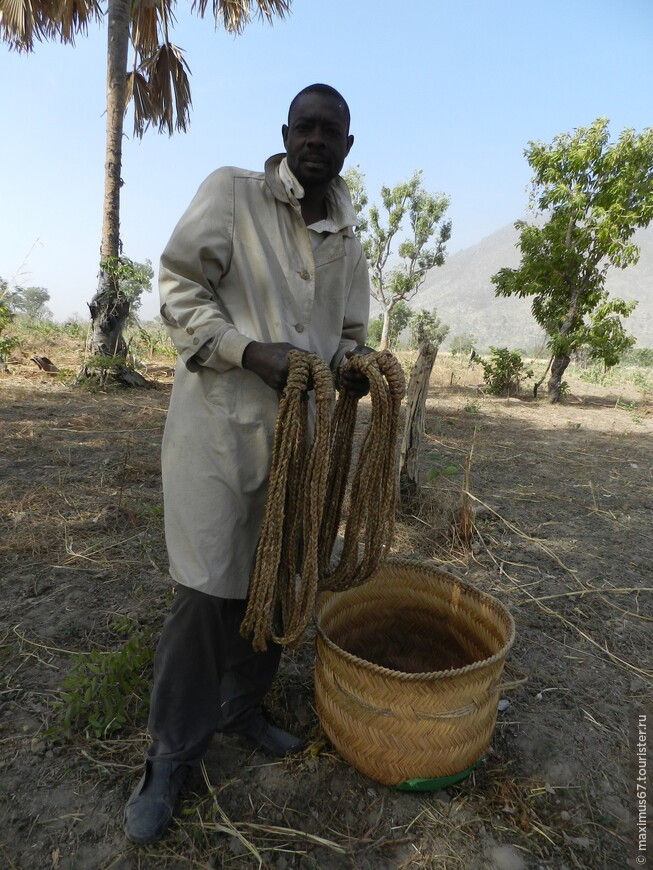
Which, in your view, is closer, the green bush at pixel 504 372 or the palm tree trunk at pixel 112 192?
the palm tree trunk at pixel 112 192

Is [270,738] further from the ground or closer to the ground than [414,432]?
closer to the ground

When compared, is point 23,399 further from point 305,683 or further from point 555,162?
point 555,162

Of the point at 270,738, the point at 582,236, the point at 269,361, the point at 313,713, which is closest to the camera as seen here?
the point at 269,361

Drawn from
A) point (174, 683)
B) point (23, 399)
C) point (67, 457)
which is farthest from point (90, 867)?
point (23, 399)

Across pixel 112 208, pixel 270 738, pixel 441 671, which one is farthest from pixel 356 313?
pixel 112 208

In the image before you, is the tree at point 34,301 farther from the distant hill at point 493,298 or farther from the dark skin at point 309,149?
the dark skin at point 309,149

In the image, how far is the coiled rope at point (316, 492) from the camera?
46.0 inches

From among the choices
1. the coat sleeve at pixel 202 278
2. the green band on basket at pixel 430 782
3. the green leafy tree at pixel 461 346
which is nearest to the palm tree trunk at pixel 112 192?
the coat sleeve at pixel 202 278

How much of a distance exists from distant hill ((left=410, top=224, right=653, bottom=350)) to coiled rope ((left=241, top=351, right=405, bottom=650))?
164 feet

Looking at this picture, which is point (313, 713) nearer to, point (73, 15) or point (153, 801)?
point (153, 801)

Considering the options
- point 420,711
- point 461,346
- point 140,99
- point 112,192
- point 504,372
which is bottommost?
point 420,711

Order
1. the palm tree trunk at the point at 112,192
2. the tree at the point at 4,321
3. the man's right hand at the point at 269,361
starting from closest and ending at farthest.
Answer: the man's right hand at the point at 269,361 → the tree at the point at 4,321 → the palm tree trunk at the point at 112,192

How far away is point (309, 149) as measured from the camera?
123 centimetres

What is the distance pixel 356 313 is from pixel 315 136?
0.50 metres
